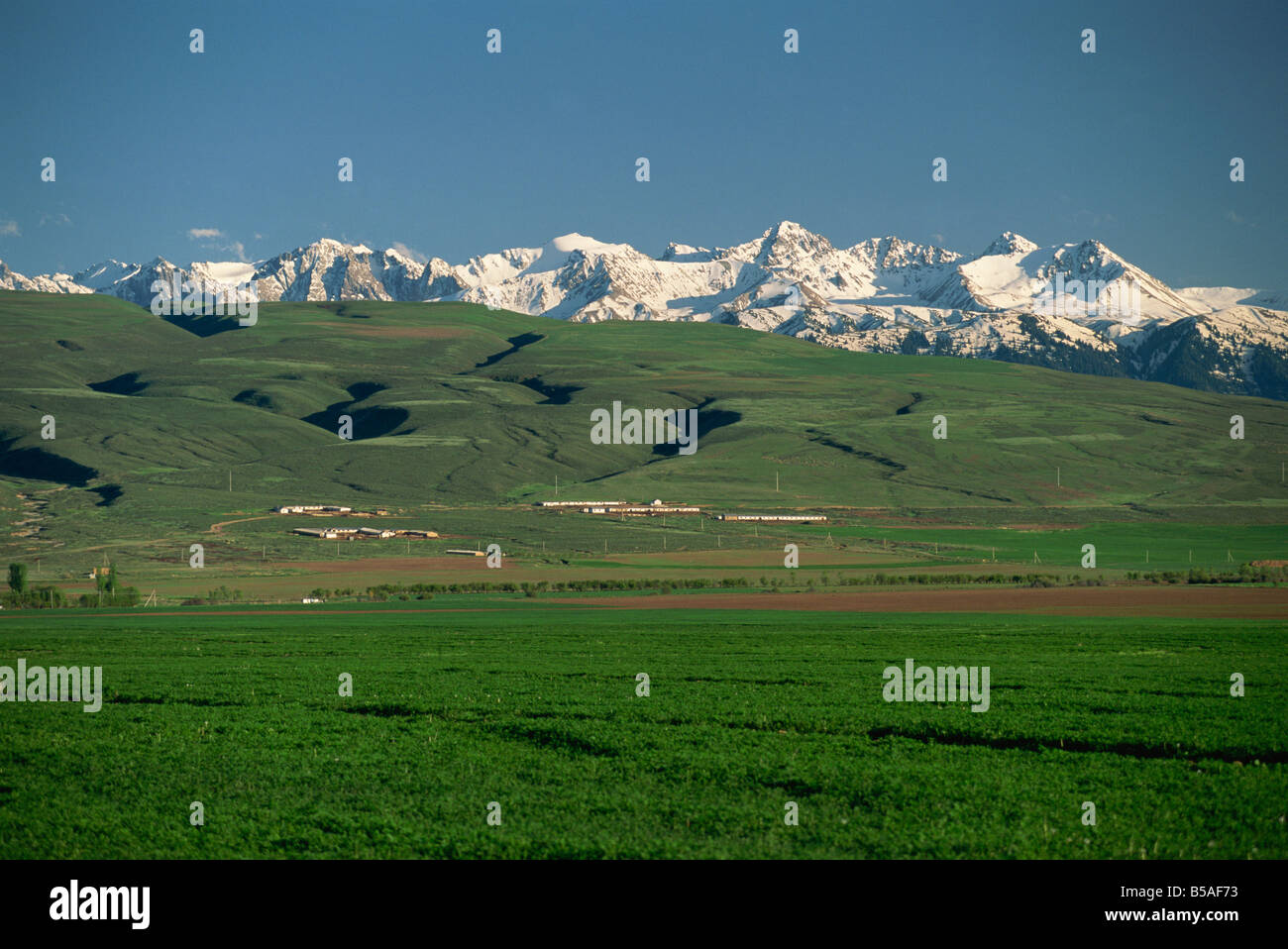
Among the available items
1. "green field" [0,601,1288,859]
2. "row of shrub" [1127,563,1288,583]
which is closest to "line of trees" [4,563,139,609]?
"green field" [0,601,1288,859]

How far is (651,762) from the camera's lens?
2509 cm

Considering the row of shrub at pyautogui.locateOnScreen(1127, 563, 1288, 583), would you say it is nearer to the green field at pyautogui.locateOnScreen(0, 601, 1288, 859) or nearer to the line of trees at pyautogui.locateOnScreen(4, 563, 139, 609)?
the green field at pyautogui.locateOnScreen(0, 601, 1288, 859)

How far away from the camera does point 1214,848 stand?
1844 cm

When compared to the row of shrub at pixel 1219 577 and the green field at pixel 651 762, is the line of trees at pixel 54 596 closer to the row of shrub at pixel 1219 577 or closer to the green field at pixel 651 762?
the green field at pixel 651 762

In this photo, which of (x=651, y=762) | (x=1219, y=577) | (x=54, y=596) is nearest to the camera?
(x=651, y=762)

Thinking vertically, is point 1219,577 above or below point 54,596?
below

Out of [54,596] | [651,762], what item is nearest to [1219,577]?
[651,762]

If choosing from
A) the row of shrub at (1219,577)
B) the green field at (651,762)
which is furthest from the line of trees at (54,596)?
the row of shrub at (1219,577)

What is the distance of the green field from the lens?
19500 millimetres

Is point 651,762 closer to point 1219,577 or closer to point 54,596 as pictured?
point 54,596

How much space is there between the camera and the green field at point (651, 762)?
1950 cm
